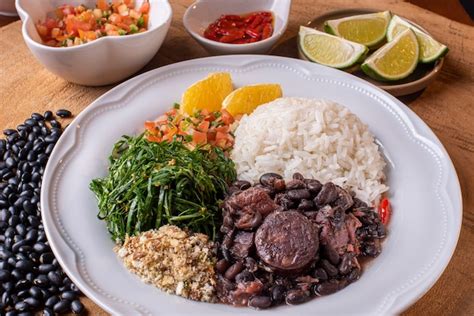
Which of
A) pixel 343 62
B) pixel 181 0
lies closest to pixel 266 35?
pixel 343 62

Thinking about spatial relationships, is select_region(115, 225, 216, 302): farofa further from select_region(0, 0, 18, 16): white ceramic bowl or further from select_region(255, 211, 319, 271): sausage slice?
select_region(0, 0, 18, 16): white ceramic bowl

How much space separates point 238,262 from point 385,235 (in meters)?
0.85

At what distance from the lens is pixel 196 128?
371 cm

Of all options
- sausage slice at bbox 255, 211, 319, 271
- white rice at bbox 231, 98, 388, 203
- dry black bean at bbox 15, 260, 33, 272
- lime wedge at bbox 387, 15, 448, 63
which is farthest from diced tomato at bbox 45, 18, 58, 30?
lime wedge at bbox 387, 15, 448, 63

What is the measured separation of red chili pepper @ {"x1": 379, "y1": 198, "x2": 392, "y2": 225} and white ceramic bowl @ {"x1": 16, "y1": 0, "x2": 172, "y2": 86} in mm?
1975

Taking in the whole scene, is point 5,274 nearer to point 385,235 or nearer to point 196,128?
point 196,128

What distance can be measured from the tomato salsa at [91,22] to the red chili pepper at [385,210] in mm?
2245

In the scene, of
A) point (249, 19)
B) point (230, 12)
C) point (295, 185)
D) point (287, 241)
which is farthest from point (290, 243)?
point (230, 12)

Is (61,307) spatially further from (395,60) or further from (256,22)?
(395,60)

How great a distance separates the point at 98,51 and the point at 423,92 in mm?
2361

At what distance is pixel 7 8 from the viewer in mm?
5391

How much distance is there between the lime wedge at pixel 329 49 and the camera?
Result: 4.35 metres

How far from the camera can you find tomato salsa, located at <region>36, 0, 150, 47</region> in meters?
4.31

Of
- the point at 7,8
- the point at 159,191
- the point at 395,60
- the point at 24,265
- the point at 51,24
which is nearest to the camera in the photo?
the point at 24,265
